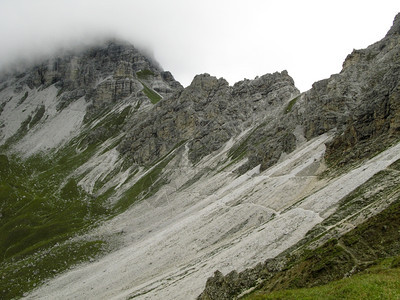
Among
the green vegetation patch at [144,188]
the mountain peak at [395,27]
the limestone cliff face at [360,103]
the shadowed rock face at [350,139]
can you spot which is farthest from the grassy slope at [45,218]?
the mountain peak at [395,27]

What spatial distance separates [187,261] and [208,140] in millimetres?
102203

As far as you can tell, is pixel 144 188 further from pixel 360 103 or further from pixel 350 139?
pixel 360 103

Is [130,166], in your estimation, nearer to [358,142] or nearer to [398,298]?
[358,142]

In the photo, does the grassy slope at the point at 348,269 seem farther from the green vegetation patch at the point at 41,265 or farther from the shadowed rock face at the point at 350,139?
the green vegetation patch at the point at 41,265

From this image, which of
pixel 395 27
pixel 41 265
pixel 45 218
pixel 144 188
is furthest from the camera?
pixel 144 188

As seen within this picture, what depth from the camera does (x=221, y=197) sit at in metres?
83.8

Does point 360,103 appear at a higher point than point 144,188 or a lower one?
lower

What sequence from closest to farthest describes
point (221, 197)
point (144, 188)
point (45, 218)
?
point (221, 197) → point (45, 218) → point (144, 188)

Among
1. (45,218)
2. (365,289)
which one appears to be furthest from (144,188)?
(365,289)

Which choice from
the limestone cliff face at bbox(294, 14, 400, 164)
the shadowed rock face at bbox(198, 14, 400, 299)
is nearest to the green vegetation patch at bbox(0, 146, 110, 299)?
the shadowed rock face at bbox(198, 14, 400, 299)

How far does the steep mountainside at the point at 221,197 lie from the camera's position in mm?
40562

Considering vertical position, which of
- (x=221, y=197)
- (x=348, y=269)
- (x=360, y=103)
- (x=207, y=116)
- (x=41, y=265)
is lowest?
(x=348, y=269)

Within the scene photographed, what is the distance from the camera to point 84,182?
162m

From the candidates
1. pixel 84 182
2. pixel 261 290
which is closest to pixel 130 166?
pixel 84 182
